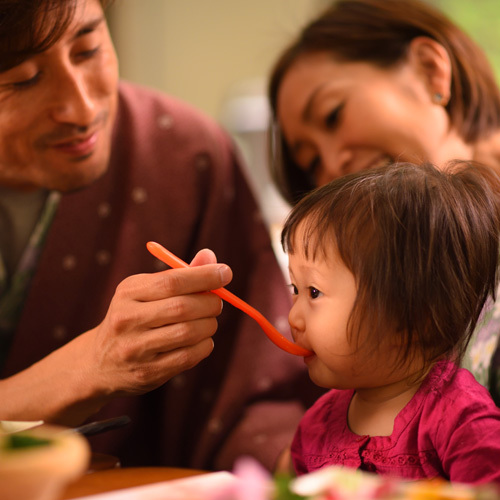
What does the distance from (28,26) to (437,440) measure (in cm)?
67

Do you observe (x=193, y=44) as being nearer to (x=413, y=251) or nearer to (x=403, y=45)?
(x=403, y=45)

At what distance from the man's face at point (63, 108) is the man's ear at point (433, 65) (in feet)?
1.67

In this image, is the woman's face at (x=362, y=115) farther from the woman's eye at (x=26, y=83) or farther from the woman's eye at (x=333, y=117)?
the woman's eye at (x=26, y=83)

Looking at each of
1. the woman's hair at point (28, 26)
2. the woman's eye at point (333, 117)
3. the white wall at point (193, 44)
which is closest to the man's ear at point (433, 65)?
the woman's eye at point (333, 117)

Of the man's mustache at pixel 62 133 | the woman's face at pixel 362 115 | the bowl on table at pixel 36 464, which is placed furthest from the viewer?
the woman's face at pixel 362 115

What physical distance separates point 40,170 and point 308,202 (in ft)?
1.52

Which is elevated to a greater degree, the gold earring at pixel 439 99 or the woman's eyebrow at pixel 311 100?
the woman's eyebrow at pixel 311 100

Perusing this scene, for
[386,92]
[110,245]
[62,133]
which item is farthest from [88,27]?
[386,92]

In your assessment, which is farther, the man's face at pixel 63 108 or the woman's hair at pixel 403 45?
the woman's hair at pixel 403 45

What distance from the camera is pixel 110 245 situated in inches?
46.7

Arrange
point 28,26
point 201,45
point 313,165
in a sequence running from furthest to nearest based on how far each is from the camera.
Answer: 1. point 201,45
2. point 313,165
3. point 28,26

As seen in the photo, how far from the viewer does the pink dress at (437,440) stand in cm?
59

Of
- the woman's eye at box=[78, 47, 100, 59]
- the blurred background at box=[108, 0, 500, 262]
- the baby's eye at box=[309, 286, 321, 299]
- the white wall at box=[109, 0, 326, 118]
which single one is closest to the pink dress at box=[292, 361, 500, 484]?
the baby's eye at box=[309, 286, 321, 299]

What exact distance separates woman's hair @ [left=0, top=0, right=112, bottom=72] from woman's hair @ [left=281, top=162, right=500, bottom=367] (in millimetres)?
428
